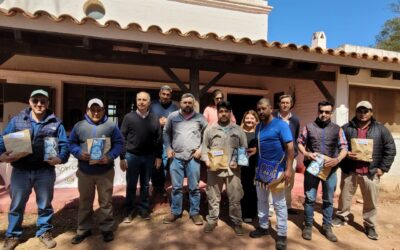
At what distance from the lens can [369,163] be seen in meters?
4.16

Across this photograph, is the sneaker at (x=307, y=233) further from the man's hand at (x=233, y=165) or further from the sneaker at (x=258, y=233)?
the man's hand at (x=233, y=165)

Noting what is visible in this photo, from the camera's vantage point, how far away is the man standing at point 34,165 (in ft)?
11.4

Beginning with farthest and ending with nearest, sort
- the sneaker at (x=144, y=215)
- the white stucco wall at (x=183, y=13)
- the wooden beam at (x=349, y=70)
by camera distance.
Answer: the white stucco wall at (x=183, y=13)
the wooden beam at (x=349, y=70)
the sneaker at (x=144, y=215)

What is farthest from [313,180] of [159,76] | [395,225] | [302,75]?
[159,76]

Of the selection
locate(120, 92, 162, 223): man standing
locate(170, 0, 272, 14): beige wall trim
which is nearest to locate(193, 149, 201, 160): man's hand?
locate(120, 92, 162, 223): man standing

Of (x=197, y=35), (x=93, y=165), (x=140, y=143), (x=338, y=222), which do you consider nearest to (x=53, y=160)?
(x=93, y=165)

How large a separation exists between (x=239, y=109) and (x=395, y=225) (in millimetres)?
6054

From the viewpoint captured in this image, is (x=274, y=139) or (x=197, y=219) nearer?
(x=274, y=139)

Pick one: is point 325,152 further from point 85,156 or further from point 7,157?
point 7,157

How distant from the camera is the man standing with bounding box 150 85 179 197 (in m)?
4.63

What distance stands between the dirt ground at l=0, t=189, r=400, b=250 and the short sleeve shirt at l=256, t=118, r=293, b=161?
43.9 inches

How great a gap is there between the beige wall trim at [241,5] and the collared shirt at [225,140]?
594 centimetres

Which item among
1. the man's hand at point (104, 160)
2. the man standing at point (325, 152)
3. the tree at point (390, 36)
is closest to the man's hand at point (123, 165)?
the man's hand at point (104, 160)

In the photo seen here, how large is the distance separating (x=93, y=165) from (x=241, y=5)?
7320 mm
